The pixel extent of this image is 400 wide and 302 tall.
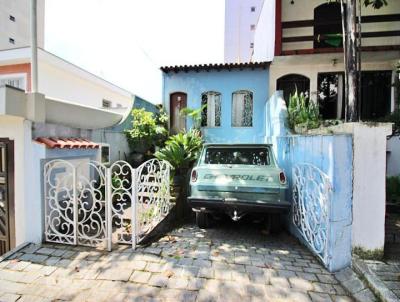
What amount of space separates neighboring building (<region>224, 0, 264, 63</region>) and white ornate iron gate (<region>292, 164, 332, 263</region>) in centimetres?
2061

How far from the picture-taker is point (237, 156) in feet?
18.4

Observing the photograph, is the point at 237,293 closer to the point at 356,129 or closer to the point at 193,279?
the point at 193,279

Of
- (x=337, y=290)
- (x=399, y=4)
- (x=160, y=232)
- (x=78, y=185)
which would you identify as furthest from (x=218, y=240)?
(x=399, y=4)

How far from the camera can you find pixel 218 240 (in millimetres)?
4801

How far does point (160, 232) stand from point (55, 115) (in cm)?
311

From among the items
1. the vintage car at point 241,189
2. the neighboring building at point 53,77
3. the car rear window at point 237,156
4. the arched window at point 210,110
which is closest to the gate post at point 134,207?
the vintage car at point 241,189

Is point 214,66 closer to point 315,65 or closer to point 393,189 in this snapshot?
point 315,65

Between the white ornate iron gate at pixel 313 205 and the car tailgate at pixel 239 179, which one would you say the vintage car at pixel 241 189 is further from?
the white ornate iron gate at pixel 313 205

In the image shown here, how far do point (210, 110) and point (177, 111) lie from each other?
5.22 feet

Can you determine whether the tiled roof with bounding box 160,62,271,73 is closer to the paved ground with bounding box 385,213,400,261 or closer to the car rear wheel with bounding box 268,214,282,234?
the paved ground with bounding box 385,213,400,261

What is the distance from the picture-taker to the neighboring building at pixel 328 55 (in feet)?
32.1

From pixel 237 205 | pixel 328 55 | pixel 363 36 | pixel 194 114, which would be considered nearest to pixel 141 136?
pixel 194 114

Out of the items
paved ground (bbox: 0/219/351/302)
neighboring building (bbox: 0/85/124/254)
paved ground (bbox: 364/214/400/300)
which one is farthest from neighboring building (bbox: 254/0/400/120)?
neighboring building (bbox: 0/85/124/254)

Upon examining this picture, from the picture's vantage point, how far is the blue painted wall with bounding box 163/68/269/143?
11.0 m
